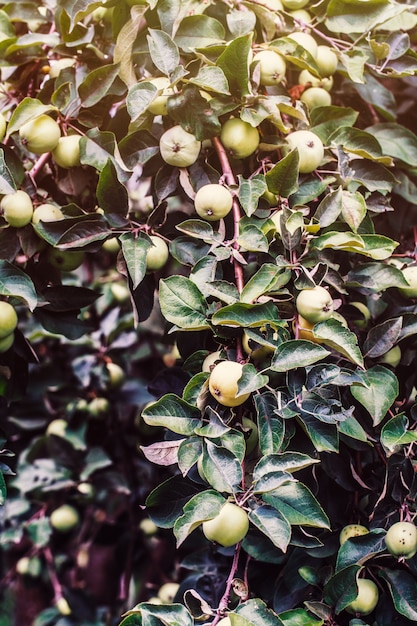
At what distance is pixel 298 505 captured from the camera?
794 millimetres

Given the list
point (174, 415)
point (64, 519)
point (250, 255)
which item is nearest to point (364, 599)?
point (174, 415)

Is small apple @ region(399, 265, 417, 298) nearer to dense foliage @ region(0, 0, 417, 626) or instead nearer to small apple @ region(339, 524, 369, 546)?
dense foliage @ region(0, 0, 417, 626)

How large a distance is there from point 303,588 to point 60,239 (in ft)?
2.05

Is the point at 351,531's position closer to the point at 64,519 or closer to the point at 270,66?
the point at 270,66

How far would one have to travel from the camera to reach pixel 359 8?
110cm

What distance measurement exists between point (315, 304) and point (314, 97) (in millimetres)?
413

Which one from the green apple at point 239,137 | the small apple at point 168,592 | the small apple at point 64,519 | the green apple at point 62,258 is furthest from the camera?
the small apple at point 64,519

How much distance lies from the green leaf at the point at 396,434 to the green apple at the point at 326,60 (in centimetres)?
55

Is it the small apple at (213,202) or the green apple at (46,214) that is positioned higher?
the small apple at (213,202)

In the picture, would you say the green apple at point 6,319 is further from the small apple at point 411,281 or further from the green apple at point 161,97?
the small apple at point 411,281

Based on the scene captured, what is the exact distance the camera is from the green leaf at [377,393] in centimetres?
87

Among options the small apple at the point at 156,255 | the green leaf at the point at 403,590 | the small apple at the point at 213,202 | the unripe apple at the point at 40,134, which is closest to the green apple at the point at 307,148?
the small apple at the point at 213,202

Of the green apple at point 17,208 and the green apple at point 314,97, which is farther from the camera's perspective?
the green apple at point 314,97

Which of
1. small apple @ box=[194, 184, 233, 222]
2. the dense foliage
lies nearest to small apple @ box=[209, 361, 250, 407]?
the dense foliage
